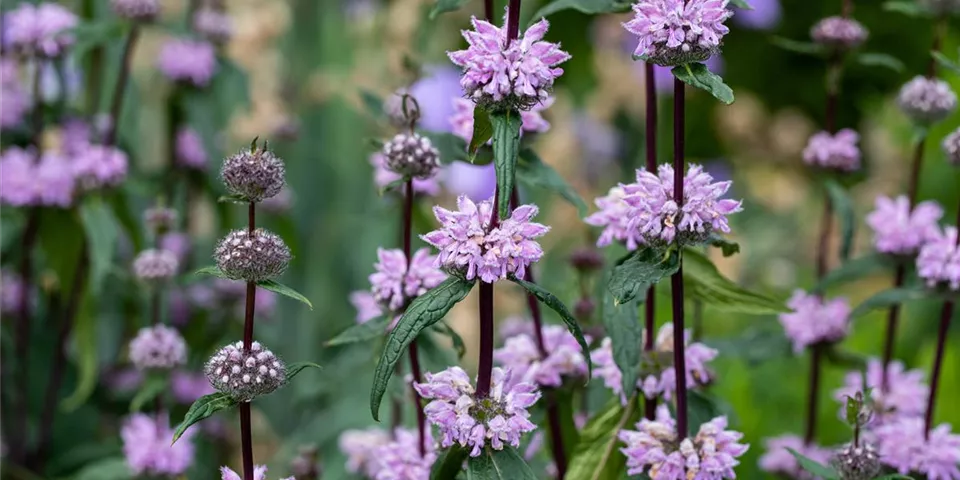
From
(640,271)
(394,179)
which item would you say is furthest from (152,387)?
(640,271)

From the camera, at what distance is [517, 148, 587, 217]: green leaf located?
109 centimetres

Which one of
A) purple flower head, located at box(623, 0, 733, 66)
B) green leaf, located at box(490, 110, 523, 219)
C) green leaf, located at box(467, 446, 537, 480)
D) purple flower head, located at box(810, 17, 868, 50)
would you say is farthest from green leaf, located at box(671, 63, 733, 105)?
purple flower head, located at box(810, 17, 868, 50)

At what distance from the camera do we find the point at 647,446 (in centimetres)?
100

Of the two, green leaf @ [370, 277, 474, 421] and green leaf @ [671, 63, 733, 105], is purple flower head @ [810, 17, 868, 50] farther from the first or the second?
green leaf @ [370, 277, 474, 421]

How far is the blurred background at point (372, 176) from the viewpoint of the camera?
1826 millimetres

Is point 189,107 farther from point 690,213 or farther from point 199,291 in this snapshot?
point 690,213

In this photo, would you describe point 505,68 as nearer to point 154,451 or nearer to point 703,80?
point 703,80

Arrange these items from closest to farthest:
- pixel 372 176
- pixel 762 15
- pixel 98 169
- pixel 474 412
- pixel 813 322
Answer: pixel 474 412 < pixel 813 322 < pixel 98 169 < pixel 372 176 < pixel 762 15

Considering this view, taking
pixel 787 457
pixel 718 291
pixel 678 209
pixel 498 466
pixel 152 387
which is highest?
pixel 678 209

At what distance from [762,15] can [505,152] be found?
89.8 inches

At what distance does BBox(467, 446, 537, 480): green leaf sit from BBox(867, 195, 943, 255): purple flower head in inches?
24.8

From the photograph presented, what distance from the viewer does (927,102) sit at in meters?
1.30

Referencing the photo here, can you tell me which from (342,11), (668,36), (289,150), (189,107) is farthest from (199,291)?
(342,11)

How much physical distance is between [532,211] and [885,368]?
2.25 ft
